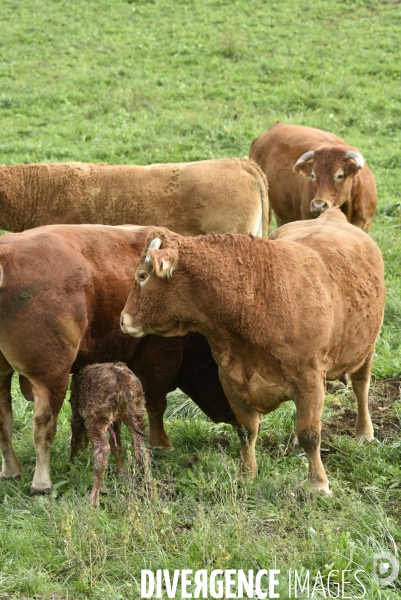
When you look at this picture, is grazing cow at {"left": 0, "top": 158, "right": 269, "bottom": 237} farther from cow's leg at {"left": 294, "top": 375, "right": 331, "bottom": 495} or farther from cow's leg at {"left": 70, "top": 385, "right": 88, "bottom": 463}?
cow's leg at {"left": 294, "top": 375, "right": 331, "bottom": 495}

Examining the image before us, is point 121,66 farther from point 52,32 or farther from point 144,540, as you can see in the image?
point 144,540

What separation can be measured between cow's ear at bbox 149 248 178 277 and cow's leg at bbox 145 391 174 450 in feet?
5.14

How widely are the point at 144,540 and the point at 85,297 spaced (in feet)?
5.67

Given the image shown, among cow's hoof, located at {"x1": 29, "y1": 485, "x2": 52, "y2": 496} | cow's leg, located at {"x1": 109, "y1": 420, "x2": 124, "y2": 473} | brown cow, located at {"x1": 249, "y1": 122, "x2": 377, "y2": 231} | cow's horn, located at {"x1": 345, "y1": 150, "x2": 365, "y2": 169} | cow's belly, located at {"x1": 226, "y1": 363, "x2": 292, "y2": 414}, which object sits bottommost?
brown cow, located at {"x1": 249, "y1": 122, "x2": 377, "y2": 231}

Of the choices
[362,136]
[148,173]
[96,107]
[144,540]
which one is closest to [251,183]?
[148,173]

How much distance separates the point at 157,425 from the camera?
650cm

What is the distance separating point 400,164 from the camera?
1448cm

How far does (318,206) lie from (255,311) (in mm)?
4980

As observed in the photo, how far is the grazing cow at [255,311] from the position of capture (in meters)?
5.25

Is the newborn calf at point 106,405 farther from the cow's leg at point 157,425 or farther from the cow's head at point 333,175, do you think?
the cow's head at point 333,175

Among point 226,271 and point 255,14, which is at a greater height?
point 226,271

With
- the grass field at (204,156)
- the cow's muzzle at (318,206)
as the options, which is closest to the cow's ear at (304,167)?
the cow's muzzle at (318,206)

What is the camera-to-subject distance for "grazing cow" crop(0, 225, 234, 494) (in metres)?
5.52

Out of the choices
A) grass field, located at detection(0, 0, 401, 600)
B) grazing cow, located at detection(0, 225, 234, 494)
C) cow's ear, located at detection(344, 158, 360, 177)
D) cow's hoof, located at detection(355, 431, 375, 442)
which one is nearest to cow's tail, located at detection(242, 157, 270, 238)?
cow's ear, located at detection(344, 158, 360, 177)
